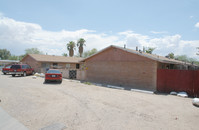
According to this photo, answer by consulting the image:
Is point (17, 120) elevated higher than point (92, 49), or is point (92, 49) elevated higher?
point (92, 49)

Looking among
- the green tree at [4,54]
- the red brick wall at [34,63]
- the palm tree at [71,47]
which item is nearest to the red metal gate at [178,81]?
the red brick wall at [34,63]

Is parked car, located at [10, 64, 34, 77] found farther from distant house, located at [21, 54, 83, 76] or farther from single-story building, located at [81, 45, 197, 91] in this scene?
single-story building, located at [81, 45, 197, 91]

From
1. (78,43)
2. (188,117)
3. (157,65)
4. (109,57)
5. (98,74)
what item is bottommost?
(188,117)

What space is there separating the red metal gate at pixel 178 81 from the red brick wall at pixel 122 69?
690 millimetres

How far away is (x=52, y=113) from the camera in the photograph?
223 inches

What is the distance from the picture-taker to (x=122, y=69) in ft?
50.2

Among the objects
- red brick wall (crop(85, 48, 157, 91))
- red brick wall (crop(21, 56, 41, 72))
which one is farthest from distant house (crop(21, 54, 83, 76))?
red brick wall (crop(85, 48, 157, 91))

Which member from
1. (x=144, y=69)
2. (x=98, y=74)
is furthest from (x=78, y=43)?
(x=144, y=69)

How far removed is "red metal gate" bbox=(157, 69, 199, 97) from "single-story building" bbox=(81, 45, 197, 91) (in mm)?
628

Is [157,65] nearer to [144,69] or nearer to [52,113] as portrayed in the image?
[144,69]

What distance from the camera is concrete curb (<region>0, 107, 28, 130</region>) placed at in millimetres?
4268

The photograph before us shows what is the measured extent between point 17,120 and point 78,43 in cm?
4565

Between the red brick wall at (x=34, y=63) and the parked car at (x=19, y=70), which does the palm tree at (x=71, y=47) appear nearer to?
the red brick wall at (x=34, y=63)

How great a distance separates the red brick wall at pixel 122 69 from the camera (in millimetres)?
13094
